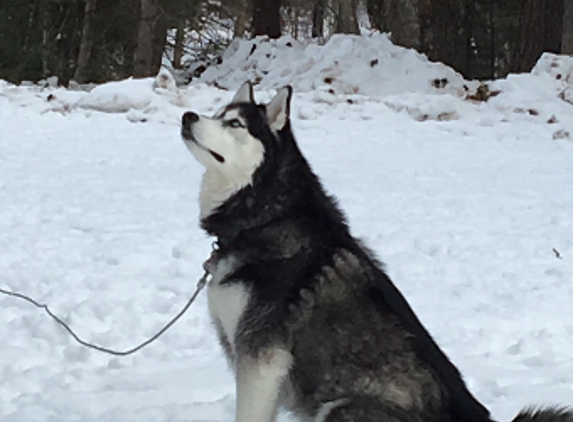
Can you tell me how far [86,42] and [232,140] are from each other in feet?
55.6

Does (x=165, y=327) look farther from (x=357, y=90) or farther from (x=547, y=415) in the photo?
(x=357, y=90)

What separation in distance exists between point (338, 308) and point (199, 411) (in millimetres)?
1190

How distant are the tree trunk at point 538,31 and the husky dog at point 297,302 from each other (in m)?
12.4

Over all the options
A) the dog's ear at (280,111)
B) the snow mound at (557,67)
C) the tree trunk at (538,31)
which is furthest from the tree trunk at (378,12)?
the dog's ear at (280,111)

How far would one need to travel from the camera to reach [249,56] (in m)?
16.4

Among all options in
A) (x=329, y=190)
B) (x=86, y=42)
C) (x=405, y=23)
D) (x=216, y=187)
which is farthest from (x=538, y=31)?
(x=216, y=187)

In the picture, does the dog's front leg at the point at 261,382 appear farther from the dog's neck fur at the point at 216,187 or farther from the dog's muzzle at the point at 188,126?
the dog's muzzle at the point at 188,126

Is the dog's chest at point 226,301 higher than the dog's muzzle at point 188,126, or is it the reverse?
the dog's muzzle at point 188,126

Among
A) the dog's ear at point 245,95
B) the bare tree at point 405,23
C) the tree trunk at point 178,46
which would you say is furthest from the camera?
the tree trunk at point 178,46

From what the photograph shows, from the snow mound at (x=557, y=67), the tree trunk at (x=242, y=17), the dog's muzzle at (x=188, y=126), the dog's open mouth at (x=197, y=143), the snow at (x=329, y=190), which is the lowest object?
the snow at (x=329, y=190)

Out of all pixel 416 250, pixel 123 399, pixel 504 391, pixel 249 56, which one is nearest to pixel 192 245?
pixel 416 250

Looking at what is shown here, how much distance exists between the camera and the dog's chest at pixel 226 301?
281 centimetres

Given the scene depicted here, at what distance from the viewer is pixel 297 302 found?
Answer: 2742 mm

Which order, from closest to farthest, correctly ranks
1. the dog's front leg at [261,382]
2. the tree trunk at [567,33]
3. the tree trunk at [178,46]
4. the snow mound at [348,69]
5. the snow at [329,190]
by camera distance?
1. the dog's front leg at [261,382]
2. the snow at [329,190]
3. the snow mound at [348,69]
4. the tree trunk at [567,33]
5. the tree trunk at [178,46]
